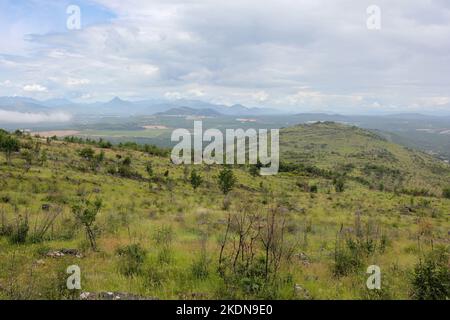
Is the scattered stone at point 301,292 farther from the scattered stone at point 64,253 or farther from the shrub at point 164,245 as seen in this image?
the scattered stone at point 64,253

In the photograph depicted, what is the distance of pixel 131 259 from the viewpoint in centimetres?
888

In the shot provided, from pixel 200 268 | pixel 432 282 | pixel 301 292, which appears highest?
pixel 432 282

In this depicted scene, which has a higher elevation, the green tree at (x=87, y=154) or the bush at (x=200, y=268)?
the green tree at (x=87, y=154)

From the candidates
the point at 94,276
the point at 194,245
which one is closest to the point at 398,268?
the point at 194,245

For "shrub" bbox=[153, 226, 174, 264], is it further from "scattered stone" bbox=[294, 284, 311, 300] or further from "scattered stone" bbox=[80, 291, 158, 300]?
"scattered stone" bbox=[294, 284, 311, 300]

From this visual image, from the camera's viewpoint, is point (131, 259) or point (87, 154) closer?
point (131, 259)

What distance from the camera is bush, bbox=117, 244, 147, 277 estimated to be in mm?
8352

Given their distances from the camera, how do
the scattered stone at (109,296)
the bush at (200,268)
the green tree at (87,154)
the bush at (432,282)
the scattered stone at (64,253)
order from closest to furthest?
the scattered stone at (109,296) → the bush at (432,282) → the bush at (200,268) → the scattered stone at (64,253) → the green tree at (87,154)

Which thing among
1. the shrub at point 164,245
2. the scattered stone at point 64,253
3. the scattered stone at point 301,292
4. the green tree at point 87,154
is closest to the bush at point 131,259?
the shrub at point 164,245

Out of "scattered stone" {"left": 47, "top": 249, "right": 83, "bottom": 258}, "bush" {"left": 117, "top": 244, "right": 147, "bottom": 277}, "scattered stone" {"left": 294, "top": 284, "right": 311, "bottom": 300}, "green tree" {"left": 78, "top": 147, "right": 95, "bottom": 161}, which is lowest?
"scattered stone" {"left": 294, "top": 284, "right": 311, "bottom": 300}

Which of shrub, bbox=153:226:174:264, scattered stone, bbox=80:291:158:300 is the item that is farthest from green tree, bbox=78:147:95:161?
scattered stone, bbox=80:291:158:300

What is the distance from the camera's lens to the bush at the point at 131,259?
835cm

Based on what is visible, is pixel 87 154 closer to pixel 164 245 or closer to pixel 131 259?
pixel 164 245


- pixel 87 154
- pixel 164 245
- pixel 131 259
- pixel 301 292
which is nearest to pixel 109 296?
pixel 131 259
